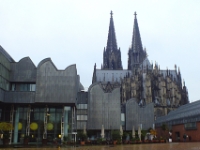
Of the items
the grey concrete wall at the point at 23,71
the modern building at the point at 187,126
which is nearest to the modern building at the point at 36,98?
the grey concrete wall at the point at 23,71

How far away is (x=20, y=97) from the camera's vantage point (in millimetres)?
39219

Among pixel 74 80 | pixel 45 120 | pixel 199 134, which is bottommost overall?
pixel 199 134

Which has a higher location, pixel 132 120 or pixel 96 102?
pixel 96 102

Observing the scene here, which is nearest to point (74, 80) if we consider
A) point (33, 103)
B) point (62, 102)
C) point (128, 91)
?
point (62, 102)

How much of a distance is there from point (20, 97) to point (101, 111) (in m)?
18.6

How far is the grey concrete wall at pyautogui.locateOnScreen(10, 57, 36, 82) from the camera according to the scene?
1595 inches

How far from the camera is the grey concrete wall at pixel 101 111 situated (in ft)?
170

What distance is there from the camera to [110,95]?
2078 inches

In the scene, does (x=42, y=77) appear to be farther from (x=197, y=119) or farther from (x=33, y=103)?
(x=197, y=119)

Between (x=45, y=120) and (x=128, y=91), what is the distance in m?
48.6

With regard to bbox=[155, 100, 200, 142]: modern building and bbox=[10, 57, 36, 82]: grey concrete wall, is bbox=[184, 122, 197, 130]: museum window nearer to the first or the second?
bbox=[155, 100, 200, 142]: modern building

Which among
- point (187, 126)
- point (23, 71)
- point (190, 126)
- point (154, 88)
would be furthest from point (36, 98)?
point (154, 88)

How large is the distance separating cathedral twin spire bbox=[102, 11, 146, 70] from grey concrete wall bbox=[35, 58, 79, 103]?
70039mm

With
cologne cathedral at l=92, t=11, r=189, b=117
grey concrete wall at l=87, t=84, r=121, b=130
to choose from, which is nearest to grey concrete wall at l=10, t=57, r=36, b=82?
grey concrete wall at l=87, t=84, r=121, b=130
